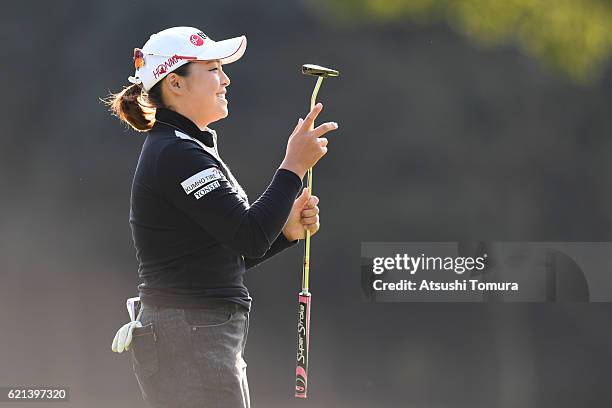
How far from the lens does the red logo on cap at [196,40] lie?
2.15 meters

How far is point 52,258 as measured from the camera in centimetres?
400

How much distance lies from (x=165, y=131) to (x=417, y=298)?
2103 millimetres

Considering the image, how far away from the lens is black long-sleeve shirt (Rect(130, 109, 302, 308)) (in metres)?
1.94

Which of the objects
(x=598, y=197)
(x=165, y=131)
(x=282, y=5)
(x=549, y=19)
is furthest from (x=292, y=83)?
(x=165, y=131)

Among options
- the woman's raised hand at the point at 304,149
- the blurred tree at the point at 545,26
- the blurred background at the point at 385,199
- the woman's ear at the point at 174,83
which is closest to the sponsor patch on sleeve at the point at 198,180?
the woman's raised hand at the point at 304,149

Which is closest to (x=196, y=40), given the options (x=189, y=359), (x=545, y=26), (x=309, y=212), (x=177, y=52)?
(x=177, y=52)

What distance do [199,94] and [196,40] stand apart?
0.12m

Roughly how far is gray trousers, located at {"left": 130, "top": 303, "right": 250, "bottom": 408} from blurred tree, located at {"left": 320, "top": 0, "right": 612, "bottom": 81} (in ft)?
7.46

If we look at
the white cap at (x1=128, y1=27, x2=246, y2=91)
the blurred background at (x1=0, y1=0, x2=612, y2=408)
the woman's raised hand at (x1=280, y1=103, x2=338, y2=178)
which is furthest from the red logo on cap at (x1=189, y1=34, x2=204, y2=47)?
the blurred background at (x1=0, y1=0, x2=612, y2=408)

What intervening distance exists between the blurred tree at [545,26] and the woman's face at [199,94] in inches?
75.9

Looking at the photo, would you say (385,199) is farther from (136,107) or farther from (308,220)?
(136,107)

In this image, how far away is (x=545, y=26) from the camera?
396 cm

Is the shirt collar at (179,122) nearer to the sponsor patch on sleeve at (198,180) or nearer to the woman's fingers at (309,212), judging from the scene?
the sponsor patch on sleeve at (198,180)

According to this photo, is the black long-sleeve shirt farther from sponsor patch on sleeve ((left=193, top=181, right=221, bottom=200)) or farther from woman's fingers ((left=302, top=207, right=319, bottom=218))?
woman's fingers ((left=302, top=207, right=319, bottom=218))
